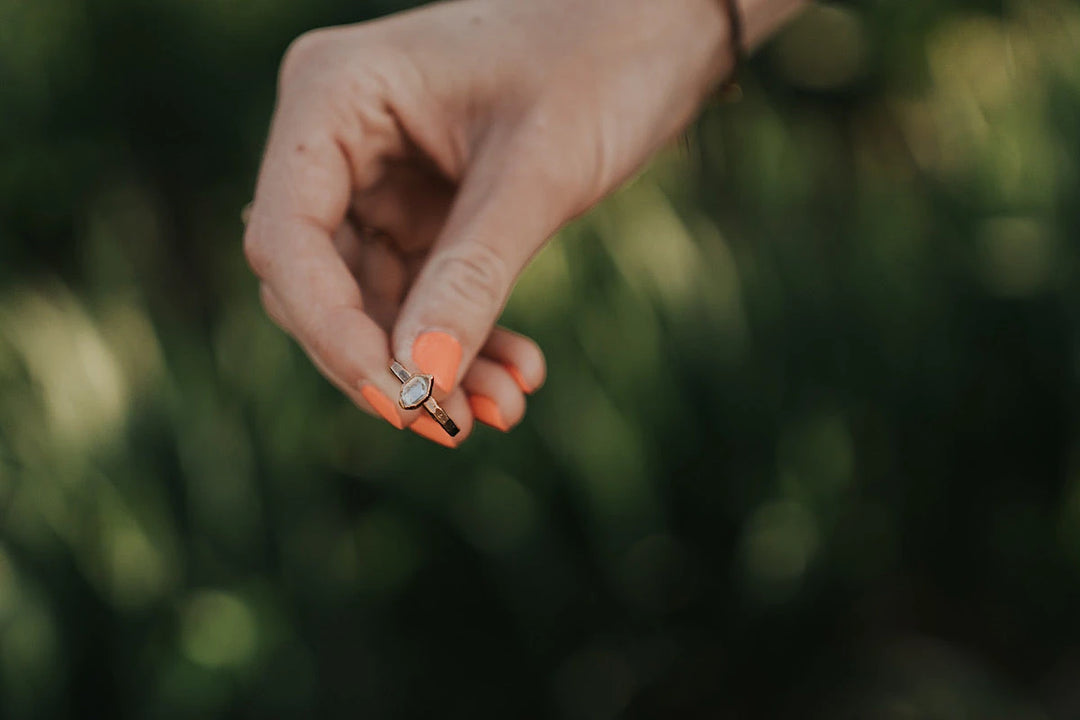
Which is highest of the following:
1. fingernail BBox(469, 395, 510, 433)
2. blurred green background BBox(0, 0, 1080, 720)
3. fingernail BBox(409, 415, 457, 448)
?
fingernail BBox(409, 415, 457, 448)

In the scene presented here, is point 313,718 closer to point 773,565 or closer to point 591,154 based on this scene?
point 773,565

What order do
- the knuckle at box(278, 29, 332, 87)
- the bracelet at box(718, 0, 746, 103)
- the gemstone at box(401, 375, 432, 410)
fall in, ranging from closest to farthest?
the gemstone at box(401, 375, 432, 410), the knuckle at box(278, 29, 332, 87), the bracelet at box(718, 0, 746, 103)

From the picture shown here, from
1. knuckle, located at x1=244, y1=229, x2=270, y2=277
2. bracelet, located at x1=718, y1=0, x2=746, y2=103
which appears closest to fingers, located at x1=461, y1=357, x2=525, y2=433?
knuckle, located at x1=244, y1=229, x2=270, y2=277

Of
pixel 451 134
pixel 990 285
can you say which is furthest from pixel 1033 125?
pixel 451 134

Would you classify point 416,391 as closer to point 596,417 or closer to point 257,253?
point 257,253

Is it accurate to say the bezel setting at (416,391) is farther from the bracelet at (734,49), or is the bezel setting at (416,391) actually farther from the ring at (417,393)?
the bracelet at (734,49)

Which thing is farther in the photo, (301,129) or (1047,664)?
(1047,664)

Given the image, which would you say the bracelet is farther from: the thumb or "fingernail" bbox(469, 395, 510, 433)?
"fingernail" bbox(469, 395, 510, 433)

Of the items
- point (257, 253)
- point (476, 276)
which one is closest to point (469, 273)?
point (476, 276)
